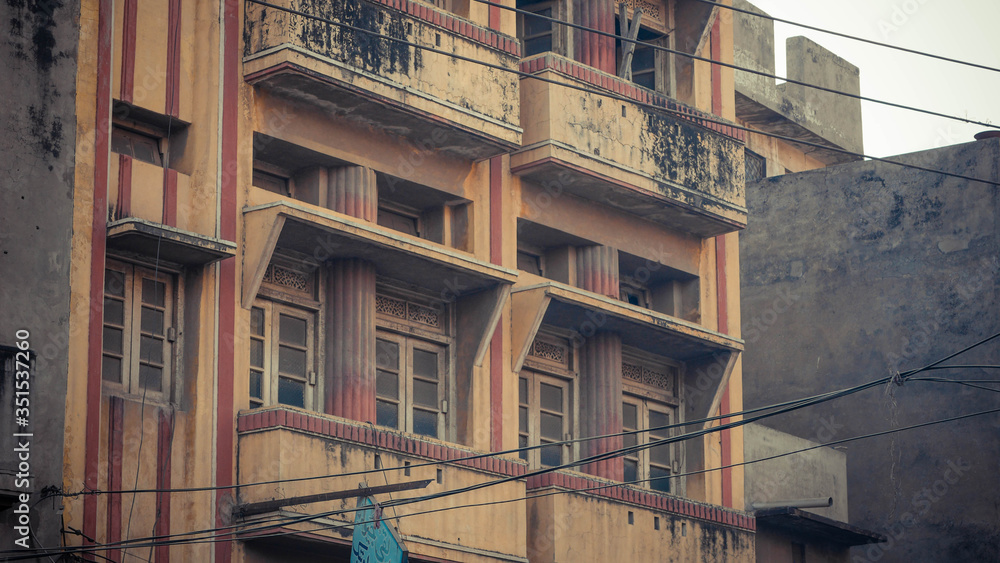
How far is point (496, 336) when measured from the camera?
63.6 ft

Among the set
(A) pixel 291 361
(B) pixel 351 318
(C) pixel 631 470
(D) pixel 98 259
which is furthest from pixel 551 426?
(D) pixel 98 259

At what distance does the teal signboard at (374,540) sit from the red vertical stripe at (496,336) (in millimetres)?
3507

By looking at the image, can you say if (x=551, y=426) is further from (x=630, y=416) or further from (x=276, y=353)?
(x=276, y=353)

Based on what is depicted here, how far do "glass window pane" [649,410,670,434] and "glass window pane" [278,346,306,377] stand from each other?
19.7ft

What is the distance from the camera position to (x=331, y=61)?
1698 centimetres

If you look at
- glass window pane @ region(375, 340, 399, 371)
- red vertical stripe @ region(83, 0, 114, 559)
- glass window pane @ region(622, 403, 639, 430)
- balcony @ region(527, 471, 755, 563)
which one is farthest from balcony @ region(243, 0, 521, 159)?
glass window pane @ region(622, 403, 639, 430)

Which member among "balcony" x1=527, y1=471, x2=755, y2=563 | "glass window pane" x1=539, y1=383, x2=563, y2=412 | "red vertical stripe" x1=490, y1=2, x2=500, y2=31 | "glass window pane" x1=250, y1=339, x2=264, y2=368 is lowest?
"balcony" x1=527, y1=471, x2=755, y2=563

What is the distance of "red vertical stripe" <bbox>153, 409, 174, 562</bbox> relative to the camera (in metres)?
15.3

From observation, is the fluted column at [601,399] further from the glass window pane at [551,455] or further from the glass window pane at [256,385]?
the glass window pane at [256,385]

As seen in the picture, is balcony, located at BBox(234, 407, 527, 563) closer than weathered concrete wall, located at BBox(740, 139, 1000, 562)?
Yes

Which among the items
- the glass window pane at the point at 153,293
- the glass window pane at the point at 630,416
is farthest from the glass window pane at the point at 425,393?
the glass window pane at the point at 153,293

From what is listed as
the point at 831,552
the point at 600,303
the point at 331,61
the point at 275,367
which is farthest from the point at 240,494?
the point at 831,552

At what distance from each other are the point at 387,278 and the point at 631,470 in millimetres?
4850

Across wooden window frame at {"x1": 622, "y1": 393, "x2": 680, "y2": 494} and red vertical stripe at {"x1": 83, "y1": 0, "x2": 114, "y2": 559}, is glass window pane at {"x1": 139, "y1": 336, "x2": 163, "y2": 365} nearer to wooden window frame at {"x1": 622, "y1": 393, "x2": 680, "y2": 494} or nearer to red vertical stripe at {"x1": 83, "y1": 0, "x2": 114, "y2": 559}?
red vertical stripe at {"x1": 83, "y1": 0, "x2": 114, "y2": 559}
